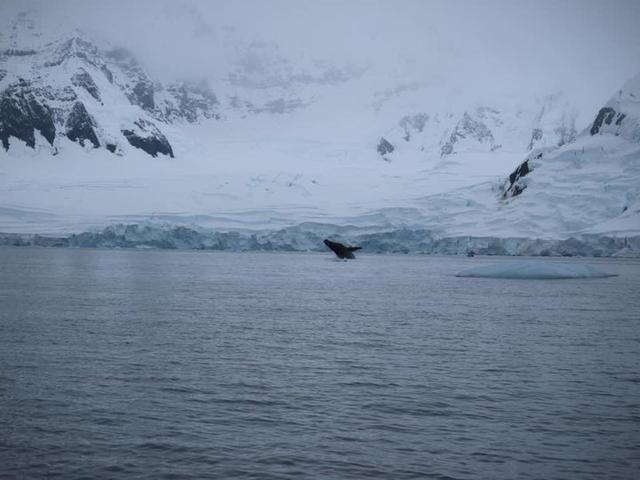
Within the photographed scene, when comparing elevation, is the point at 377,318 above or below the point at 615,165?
below

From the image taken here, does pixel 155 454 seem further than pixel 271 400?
No

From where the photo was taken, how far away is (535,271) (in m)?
51.2

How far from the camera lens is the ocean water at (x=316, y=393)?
10.6 m

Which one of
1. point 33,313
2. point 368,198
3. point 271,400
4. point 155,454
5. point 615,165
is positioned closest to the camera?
point 155,454

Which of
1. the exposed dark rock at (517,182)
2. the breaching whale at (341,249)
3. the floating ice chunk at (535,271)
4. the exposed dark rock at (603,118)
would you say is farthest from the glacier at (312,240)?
the floating ice chunk at (535,271)

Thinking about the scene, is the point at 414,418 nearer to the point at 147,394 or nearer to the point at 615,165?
the point at 147,394

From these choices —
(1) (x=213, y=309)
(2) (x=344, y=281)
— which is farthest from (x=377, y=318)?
(2) (x=344, y=281)

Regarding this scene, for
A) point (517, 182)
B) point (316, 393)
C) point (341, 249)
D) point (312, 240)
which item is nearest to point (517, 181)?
point (517, 182)

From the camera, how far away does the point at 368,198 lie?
420ft

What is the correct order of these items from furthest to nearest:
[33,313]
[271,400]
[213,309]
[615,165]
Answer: [615,165]
[213,309]
[33,313]
[271,400]

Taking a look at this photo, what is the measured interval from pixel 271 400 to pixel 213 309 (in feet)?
51.4

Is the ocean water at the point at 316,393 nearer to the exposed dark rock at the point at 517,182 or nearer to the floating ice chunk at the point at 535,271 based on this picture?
the floating ice chunk at the point at 535,271

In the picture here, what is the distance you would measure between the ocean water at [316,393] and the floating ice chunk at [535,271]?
22242 millimetres

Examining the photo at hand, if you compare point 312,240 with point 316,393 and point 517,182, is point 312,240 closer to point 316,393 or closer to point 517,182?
point 517,182
